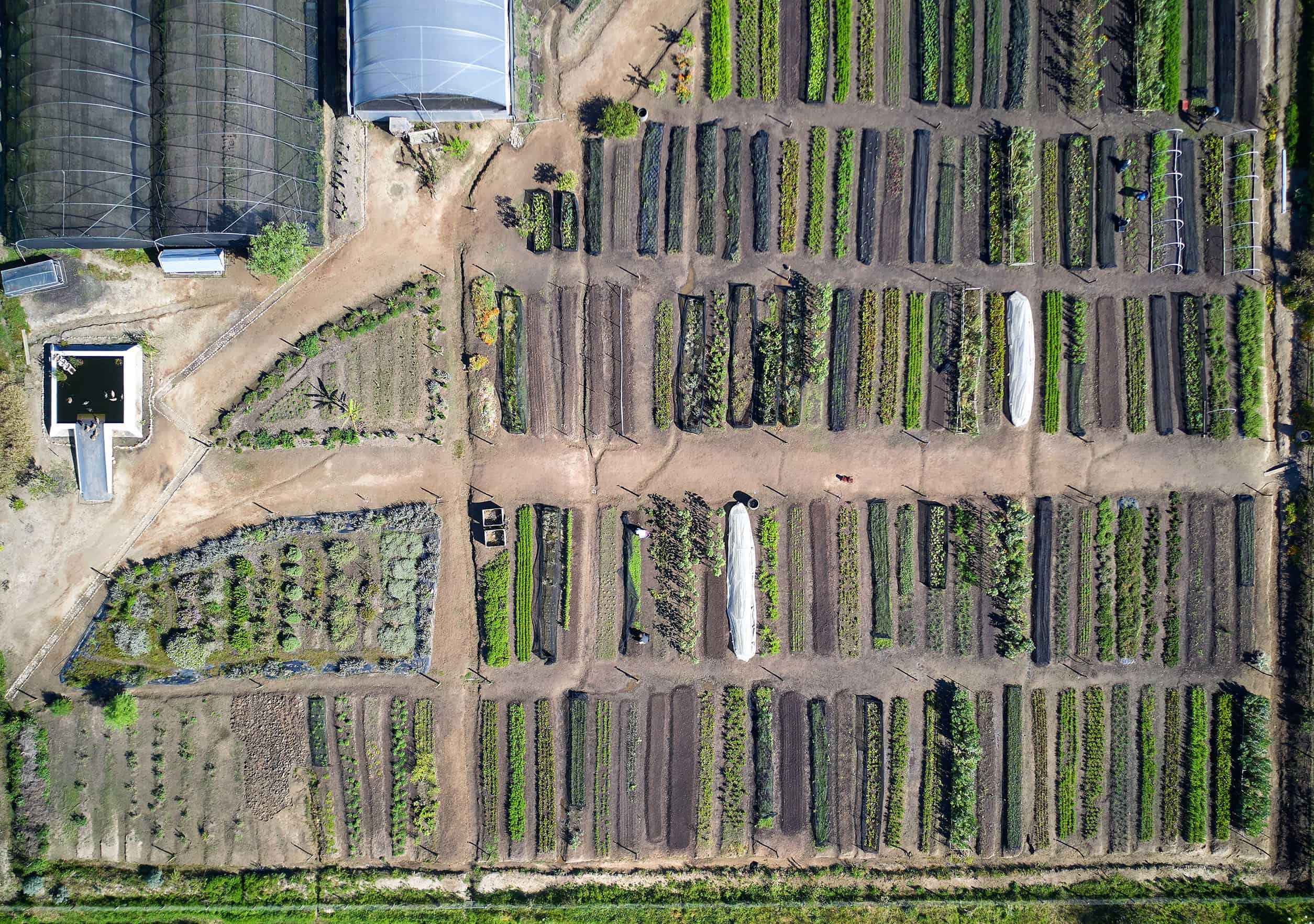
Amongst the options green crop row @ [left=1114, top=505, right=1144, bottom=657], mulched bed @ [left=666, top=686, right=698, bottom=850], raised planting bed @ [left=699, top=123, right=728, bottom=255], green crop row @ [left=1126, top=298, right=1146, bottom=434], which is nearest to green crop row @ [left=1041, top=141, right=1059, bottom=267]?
green crop row @ [left=1126, top=298, right=1146, bottom=434]

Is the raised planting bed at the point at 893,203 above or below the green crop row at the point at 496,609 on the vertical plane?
above

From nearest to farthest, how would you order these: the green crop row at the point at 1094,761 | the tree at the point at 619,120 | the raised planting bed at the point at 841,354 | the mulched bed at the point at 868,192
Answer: the tree at the point at 619,120, the mulched bed at the point at 868,192, the raised planting bed at the point at 841,354, the green crop row at the point at 1094,761

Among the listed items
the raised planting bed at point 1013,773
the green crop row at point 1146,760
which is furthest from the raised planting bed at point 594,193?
the green crop row at point 1146,760

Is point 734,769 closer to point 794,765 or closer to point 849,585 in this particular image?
point 794,765

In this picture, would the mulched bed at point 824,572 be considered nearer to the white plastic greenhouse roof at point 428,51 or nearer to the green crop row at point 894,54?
the green crop row at point 894,54

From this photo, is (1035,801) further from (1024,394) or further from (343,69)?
(343,69)

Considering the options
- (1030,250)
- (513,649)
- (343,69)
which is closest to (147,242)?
(343,69)
